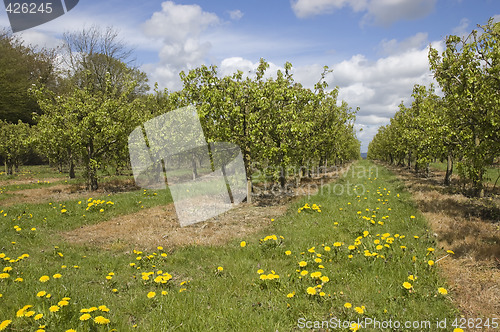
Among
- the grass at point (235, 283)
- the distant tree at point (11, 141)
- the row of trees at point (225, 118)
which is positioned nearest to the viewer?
the grass at point (235, 283)

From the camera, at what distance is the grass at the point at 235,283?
15.5 ft

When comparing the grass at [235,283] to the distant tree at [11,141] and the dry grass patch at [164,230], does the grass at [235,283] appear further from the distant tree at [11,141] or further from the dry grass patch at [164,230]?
the distant tree at [11,141]

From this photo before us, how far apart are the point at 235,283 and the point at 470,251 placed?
642cm

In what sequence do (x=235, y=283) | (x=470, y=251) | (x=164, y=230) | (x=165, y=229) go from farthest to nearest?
1. (x=165, y=229)
2. (x=164, y=230)
3. (x=470, y=251)
4. (x=235, y=283)

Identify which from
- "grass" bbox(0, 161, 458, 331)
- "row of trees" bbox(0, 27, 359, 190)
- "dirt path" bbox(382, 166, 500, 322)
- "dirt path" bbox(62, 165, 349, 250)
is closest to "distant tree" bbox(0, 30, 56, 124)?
"row of trees" bbox(0, 27, 359, 190)

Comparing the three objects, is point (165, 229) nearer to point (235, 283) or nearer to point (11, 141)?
point (235, 283)

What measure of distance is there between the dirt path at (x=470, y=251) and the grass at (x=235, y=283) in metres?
0.36

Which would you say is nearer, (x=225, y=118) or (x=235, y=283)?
(x=235, y=283)

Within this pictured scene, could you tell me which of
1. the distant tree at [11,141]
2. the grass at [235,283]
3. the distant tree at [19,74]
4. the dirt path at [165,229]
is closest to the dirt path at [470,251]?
the grass at [235,283]

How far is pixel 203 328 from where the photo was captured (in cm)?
459

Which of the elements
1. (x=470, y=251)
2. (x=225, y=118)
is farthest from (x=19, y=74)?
(x=470, y=251)

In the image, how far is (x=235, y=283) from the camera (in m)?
6.25

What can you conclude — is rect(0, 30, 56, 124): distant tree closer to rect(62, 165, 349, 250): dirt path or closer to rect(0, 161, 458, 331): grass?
rect(62, 165, 349, 250): dirt path

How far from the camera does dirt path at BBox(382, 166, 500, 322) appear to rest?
513 centimetres
